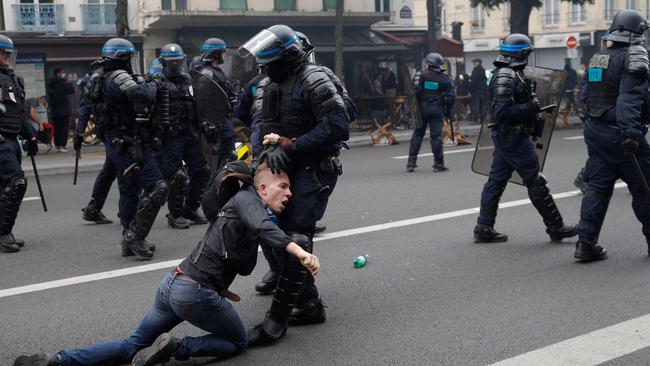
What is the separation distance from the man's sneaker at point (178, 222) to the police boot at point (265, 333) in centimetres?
423

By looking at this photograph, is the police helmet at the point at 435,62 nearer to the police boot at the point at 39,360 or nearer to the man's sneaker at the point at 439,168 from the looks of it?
the man's sneaker at the point at 439,168

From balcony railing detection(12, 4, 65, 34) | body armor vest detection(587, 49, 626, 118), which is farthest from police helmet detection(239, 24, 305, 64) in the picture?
balcony railing detection(12, 4, 65, 34)

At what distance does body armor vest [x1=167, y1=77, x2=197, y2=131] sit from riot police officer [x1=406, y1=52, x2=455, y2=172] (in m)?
5.25

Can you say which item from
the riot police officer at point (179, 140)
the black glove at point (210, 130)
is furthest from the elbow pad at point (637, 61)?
the riot police officer at point (179, 140)

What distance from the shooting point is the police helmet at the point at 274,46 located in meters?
5.12

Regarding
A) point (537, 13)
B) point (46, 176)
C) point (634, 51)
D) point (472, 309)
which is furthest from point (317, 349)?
point (537, 13)

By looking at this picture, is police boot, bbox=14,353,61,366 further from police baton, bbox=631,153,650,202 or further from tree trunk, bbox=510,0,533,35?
tree trunk, bbox=510,0,533,35

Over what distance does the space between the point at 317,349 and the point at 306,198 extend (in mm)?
867

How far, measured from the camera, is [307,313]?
5445mm

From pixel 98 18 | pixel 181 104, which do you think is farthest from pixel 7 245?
pixel 98 18

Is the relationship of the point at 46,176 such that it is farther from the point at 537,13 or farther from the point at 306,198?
the point at 537,13

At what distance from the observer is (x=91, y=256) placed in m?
7.79

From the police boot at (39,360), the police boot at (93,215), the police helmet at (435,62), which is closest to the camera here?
the police boot at (39,360)

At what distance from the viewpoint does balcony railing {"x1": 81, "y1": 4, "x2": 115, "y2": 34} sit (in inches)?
1136
